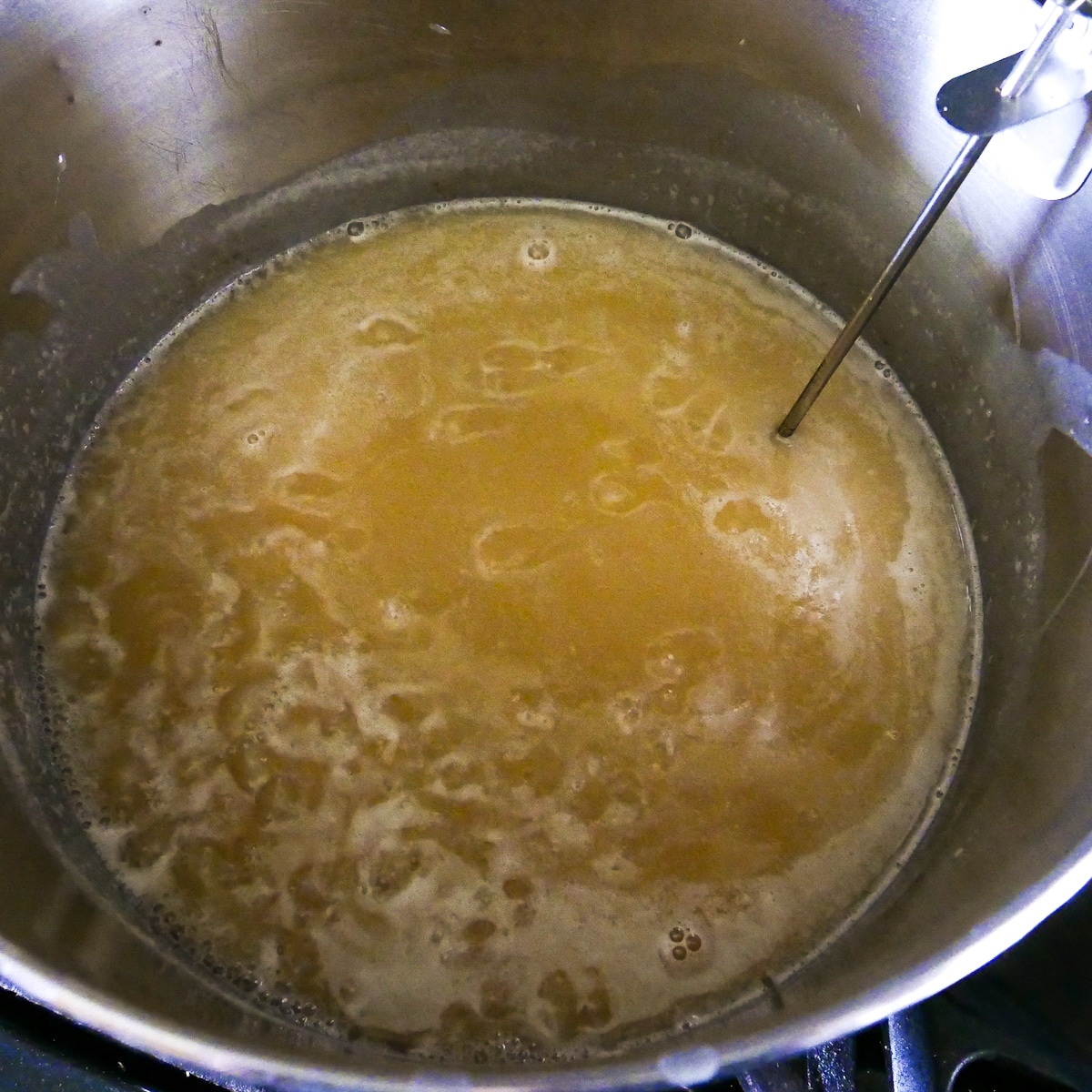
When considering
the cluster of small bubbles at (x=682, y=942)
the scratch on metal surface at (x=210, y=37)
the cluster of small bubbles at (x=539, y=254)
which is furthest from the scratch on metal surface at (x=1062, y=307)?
the scratch on metal surface at (x=210, y=37)

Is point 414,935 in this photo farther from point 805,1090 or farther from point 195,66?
point 195,66

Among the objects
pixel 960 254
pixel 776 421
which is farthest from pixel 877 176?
Answer: pixel 776 421

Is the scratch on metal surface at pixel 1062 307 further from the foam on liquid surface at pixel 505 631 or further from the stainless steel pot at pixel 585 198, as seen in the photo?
the foam on liquid surface at pixel 505 631

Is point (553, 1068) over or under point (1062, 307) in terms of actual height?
under

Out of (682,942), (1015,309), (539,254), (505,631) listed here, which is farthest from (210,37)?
(682,942)

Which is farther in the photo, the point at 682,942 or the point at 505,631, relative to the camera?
the point at 505,631

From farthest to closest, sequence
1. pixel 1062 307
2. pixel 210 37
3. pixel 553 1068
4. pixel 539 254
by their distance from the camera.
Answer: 1. pixel 539 254
2. pixel 210 37
3. pixel 1062 307
4. pixel 553 1068

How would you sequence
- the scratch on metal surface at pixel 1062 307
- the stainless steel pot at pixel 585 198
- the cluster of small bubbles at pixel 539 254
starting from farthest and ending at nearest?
1. the cluster of small bubbles at pixel 539 254
2. the scratch on metal surface at pixel 1062 307
3. the stainless steel pot at pixel 585 198

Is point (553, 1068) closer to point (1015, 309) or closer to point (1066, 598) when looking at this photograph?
point (1066, 598)
